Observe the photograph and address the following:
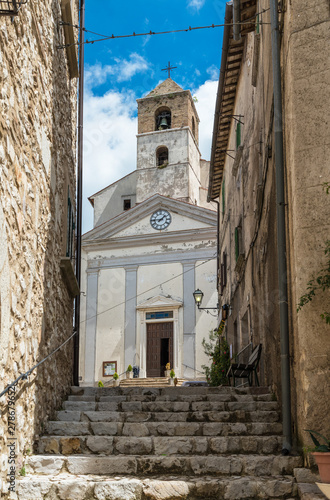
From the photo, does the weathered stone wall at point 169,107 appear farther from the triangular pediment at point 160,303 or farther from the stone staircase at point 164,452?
the stone staircase at point 164,452

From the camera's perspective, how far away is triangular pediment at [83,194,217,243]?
24.2 meters

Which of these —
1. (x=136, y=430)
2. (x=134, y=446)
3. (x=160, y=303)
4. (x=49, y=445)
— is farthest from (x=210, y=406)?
(x=160, y=303)

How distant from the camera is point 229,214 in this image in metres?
14.9

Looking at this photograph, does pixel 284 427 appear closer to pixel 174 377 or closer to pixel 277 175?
pixel 277 175

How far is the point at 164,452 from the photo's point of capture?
213 inches

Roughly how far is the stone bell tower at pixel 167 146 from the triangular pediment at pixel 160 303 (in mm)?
5933

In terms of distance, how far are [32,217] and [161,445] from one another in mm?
2346

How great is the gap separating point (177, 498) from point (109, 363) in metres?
18.6

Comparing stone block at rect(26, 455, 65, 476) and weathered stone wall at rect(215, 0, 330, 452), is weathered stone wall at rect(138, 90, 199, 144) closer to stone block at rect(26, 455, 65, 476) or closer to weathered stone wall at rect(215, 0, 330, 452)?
weathered stone wall at rect(215, 0, 330, 452)

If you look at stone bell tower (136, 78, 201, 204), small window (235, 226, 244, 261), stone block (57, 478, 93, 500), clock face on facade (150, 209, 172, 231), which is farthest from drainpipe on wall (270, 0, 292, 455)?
stone bell tower (136, 78, 201, 204)

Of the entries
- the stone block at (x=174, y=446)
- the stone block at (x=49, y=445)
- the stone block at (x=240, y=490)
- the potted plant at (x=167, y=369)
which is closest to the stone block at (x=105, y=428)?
the stone block at (x=49, y=445)

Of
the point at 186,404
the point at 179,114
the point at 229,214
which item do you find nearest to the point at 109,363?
the point at 229,214

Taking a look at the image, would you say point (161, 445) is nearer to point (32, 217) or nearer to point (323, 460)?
point (323, 460)

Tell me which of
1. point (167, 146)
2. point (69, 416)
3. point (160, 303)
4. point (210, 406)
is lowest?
point (69, 416)
